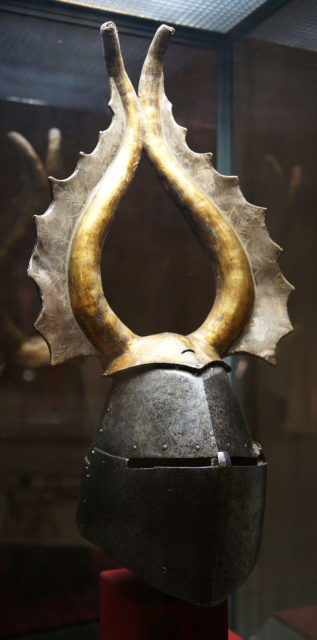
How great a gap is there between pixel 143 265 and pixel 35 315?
0.40 metres

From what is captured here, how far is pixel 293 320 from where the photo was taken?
2385 mm

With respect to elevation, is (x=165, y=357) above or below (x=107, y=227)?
below

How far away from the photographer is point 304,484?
2.39m

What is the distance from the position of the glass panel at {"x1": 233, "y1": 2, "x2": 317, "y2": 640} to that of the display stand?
787 millimetres

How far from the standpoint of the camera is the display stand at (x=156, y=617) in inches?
62.6

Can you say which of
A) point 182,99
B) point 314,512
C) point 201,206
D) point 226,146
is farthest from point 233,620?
point 182,99

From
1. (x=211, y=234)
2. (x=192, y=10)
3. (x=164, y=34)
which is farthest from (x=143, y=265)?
(x=192, y=10)

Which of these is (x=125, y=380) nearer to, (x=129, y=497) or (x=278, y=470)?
(x=129, y=497)

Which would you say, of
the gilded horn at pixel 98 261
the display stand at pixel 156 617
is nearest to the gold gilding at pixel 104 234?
the gilded horn at pixel 98 261

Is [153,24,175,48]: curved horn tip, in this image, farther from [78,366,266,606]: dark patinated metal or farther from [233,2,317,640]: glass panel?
[78,366,266,606]: dark patinated metal

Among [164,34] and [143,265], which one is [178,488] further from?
[164,34]

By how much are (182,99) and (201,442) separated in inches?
52.2

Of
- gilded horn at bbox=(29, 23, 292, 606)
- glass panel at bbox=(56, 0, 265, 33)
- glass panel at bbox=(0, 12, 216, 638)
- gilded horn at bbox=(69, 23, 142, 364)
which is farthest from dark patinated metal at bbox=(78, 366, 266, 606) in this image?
glass panel at bbox=(56, 0, 265, 33)

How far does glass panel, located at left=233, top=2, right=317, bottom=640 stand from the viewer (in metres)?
2.35
